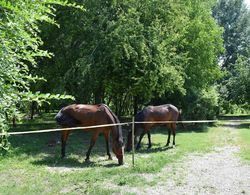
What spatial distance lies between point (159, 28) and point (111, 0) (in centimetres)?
246

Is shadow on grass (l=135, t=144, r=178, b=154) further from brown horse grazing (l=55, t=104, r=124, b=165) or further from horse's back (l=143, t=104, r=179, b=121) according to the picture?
brown horse grazing (l=55, t=104, r=124, b=165)

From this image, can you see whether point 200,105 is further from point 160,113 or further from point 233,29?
point 233,29

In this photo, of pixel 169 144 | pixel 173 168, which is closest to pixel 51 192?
pixel 173 168

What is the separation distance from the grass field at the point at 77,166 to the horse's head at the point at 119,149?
0.72ft

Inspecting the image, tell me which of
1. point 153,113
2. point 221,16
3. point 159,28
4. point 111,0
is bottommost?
point 153,113

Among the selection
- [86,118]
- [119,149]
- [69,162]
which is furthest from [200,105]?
[69,162]

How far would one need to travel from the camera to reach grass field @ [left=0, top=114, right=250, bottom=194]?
303 inches

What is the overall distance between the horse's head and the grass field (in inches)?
8.6

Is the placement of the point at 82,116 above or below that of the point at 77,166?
above

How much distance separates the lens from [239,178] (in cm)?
854

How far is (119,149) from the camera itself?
1035cm

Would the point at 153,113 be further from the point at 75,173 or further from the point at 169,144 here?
the point at 75,173

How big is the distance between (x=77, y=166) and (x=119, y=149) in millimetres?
1260

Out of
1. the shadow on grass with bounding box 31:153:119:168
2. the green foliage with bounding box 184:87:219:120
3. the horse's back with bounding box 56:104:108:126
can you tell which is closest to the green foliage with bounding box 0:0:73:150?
the shadow on grass with bounding box 31:153:119:168
